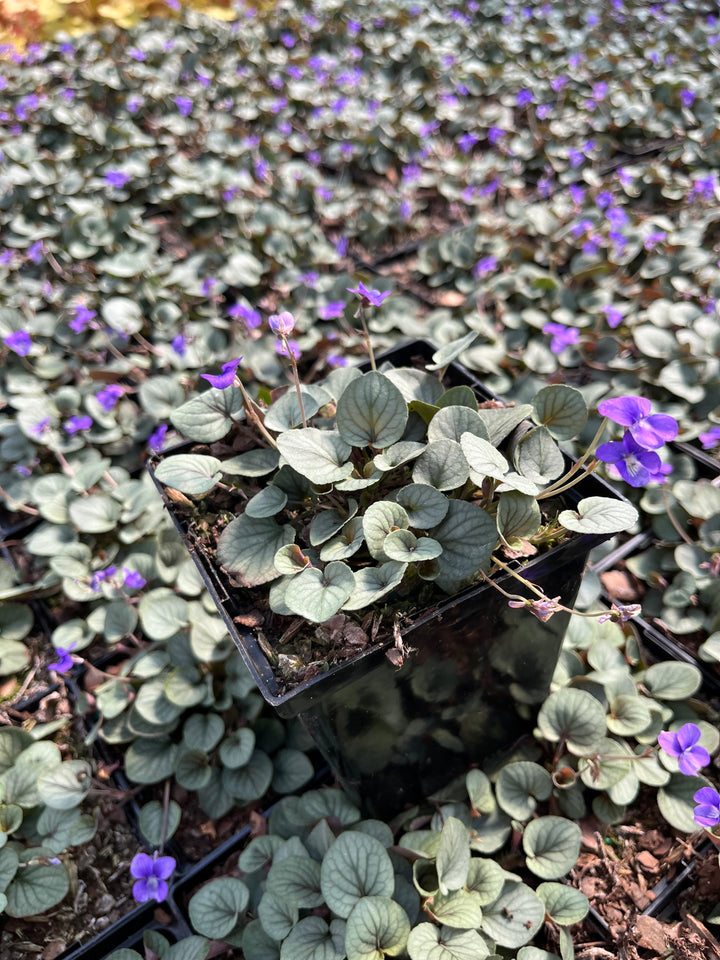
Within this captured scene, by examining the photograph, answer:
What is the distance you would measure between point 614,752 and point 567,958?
0.45 m

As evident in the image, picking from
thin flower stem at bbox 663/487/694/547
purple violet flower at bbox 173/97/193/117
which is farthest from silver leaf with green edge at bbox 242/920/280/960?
purple violet flower at bbox 173/97/193/117

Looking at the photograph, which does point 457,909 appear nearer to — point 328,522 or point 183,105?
point 328,522

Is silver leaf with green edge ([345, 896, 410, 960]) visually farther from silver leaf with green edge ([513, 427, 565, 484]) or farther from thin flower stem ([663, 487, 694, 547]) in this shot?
thin flower stem ([663, 487, 694, 547])

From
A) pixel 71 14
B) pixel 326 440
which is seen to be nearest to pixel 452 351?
pixel 326 440

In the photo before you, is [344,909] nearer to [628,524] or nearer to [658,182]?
[628,524]

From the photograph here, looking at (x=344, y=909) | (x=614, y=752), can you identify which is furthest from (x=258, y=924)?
(x=614, y=752)

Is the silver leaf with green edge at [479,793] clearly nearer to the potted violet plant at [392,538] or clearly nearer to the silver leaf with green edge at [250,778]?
the potted violet plant at [392,538]

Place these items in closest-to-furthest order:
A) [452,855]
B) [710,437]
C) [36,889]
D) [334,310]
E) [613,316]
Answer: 1. [452,855]
2. [36,889]
3. [710,437]
4. [613,316]
5. [334,310]

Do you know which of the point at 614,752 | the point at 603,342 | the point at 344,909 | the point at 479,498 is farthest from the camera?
the point at 603,342

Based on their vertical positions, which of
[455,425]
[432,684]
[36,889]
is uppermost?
[455,425]

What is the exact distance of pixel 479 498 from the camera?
1.33 meters

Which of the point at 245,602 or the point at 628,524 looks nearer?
the point at 628,524

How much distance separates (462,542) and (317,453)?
1.04 feet

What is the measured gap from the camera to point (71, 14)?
5.86 m
